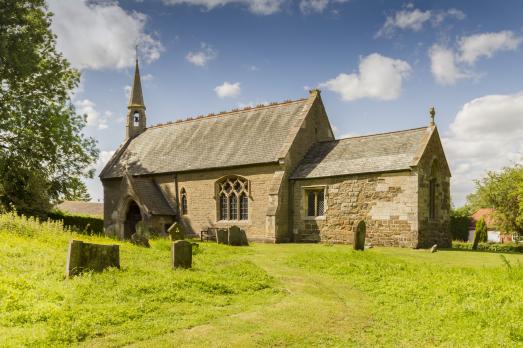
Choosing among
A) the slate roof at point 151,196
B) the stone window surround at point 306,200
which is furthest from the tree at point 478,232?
the slate roof at point 151,196

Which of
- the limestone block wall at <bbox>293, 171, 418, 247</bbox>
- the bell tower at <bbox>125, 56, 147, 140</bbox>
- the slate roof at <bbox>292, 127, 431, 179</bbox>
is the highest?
the bell tower at <bbox>125, 56, 147, 140</bbox>

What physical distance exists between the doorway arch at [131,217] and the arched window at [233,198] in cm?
581

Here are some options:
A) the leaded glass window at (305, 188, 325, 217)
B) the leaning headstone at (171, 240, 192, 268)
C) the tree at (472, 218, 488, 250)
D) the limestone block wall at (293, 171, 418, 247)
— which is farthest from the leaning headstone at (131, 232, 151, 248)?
the tree at (472, 218, 488, 250)

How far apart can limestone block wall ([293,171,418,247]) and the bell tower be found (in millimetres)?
18652

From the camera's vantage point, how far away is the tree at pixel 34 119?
85.5 feet

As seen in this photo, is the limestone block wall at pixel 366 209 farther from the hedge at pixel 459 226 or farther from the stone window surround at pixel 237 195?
the hedge at pixel 459 226

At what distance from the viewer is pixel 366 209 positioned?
76.9 ft

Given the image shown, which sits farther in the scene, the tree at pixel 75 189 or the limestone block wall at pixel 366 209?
the tree at pixel 75 189

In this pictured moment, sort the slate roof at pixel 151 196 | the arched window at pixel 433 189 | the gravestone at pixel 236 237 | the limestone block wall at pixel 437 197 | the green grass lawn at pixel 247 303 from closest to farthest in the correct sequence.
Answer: the green grass lawn at pixel 247 303, the gravestone at pixel 236 237, the limestone block wall at pixel 437 197, the arched window at pixel 433 189, the slate roof at pixel 151 196

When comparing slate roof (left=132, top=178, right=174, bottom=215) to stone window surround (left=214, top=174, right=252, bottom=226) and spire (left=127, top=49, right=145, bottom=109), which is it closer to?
stone window surround (left=214, top=174, right=252, bottom=226)

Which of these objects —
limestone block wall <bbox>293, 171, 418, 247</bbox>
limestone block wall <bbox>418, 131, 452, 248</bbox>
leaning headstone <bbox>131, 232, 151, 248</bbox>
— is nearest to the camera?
leaning headstone <bbox>131, 232, 151, 248</bbox>

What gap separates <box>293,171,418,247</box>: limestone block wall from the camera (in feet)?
73.1

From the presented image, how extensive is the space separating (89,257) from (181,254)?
2.55 metres

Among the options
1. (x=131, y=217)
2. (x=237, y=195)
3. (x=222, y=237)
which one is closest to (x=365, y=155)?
(x=237, y=195)
